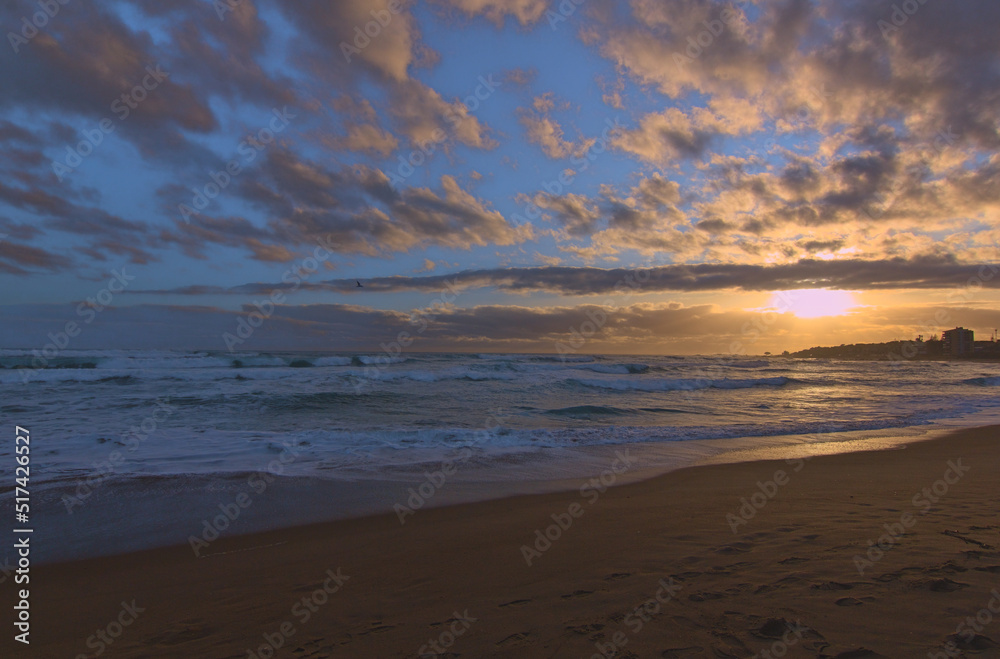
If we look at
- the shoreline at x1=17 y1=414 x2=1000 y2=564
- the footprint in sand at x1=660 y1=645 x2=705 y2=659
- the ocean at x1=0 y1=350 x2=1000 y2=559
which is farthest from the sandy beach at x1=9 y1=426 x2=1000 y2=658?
the ocean at x1=0 y1=350 x2=1000 y2=559

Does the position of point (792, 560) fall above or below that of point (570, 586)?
above

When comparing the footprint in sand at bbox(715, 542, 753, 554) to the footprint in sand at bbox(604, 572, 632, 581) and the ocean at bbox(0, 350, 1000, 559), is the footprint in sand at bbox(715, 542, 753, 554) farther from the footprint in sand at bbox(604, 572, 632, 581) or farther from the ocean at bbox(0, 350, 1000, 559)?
the ocean at bbox(0, 350, 1000, 559)

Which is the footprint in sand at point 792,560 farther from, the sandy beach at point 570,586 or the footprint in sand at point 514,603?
the footprint in sand at point 514,603

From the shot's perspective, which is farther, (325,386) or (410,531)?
(325,386)

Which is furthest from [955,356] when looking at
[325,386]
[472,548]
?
[472,548]

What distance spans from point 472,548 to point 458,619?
4.72 feet

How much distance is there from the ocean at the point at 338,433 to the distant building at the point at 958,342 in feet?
284

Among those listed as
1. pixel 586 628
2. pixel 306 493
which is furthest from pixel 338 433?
pixel 586 628

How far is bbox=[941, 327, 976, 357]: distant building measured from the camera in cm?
8725

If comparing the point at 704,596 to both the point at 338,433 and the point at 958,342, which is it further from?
the point at 958,342

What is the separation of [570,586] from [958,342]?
120266 mm

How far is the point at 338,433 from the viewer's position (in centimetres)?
1127

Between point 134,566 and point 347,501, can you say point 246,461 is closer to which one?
point 347,501

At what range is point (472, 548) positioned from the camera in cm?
455
